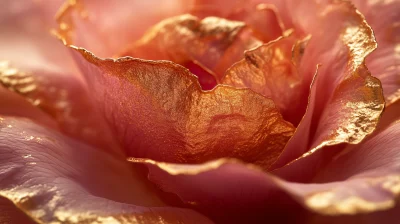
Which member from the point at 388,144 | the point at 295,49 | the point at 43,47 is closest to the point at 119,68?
the point at 295,49

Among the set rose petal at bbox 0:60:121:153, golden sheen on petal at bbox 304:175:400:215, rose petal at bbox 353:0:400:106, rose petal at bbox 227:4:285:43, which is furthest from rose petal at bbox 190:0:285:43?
golden sheen on petal at bbox 304:175:400:215

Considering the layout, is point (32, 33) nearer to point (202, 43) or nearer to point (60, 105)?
point (60, 105)

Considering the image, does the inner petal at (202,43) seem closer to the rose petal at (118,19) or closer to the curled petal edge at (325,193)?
the rose petal at (118,19)

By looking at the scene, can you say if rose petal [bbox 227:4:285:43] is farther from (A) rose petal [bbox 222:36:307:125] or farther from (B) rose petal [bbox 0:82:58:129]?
(B) rose petal [bbox 0:82:58:129]

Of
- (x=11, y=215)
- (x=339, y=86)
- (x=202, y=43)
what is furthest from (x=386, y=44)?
(x=11, y=215)

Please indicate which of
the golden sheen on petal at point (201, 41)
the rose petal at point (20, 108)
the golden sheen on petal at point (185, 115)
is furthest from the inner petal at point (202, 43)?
the rose petal at point (20, 108)

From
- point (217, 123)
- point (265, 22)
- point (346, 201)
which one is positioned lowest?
point (346, 201)

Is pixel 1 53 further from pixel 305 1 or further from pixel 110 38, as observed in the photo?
pixel 305 1
